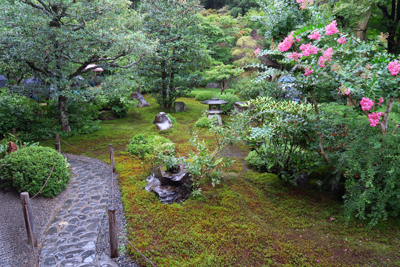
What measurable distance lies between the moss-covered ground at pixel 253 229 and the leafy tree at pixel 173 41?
A: 750 centimetres

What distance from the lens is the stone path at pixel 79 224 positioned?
10.5ft

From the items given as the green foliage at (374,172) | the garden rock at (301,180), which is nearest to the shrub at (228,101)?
the garden rock at (301,180)

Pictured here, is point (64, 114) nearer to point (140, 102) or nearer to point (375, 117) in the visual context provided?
point (140, 102)

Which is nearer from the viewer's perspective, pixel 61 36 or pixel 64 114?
pixel 61 36

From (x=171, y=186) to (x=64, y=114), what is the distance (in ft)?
19.8

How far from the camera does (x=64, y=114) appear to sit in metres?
8.66

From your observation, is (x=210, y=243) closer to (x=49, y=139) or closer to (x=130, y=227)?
(x=130, y=227)

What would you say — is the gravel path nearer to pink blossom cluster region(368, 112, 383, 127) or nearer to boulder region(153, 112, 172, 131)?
pink blossom cluster region(368, 112, 383, 127)

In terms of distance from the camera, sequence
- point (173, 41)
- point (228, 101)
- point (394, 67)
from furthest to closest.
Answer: point (228, 101) < point (173, 41) < point (394, 67)

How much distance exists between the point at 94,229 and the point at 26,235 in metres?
0.93

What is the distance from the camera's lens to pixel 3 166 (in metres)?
4.73

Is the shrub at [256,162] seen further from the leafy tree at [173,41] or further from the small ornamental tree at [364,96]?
the leafy tree at [173,41]

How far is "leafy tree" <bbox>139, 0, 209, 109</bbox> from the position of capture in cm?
1106

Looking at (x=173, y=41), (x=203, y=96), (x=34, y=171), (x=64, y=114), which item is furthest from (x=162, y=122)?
(x=203, y=96)
